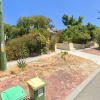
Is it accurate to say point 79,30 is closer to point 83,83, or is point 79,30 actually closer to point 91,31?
point 91,31

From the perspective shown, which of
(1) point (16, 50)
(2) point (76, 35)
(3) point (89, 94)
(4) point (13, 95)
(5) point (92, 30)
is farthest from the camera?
(5) point (92, 30)

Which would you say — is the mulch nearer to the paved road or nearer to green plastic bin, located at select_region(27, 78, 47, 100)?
the paved road

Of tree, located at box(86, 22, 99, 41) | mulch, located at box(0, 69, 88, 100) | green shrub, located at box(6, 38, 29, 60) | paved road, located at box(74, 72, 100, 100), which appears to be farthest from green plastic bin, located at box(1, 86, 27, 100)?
tree, located at box(86, 22, 99, 41)

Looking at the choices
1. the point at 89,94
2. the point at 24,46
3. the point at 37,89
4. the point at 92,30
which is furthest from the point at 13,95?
the point at 92,30

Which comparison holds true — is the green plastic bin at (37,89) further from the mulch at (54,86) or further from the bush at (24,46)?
the bush at (24,46)

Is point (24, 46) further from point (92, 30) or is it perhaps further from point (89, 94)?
point (92, 30)

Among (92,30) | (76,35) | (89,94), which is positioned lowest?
(89,94)

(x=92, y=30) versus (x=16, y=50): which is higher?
(x=92, y=30)

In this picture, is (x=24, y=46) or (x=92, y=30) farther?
(x=92, y=30)

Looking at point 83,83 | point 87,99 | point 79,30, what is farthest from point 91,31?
point 87,99

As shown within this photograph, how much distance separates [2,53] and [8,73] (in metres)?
1.24

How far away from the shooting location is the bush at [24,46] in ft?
22.6

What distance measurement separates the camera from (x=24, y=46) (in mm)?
7410

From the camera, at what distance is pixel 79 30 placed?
1639 centimetres
